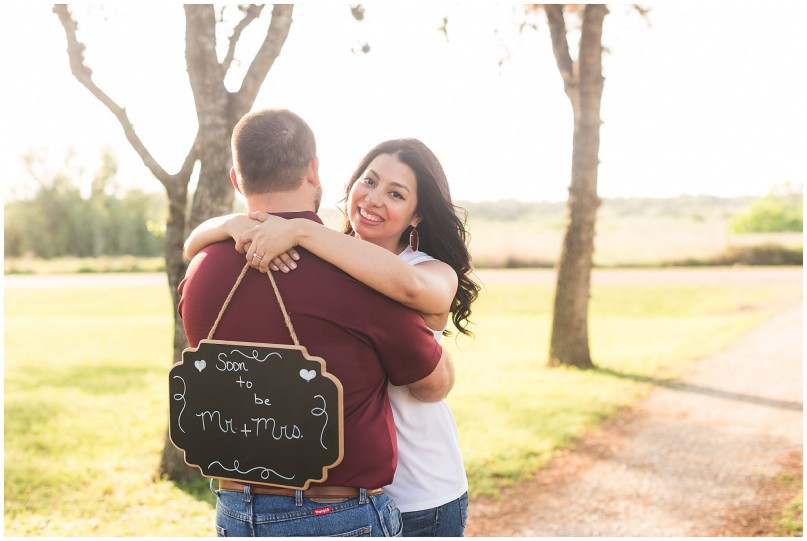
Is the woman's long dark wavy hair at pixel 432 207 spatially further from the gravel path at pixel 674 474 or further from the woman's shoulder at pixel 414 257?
the gravel path at pixel 674 474

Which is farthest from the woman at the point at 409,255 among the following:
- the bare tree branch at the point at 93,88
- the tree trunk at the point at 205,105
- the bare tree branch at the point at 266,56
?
the bare tree branch at the point at 93,88

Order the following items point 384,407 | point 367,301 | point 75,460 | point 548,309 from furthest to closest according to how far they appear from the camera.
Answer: point 548,309, point 75,460, point 384,407, point 367,301

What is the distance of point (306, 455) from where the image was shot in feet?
5.92

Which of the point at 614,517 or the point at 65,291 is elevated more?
the point at 614,517

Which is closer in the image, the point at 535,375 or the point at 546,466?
the point at 546,466

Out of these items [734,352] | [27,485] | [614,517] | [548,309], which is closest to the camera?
[614,517]

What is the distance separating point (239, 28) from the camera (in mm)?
5543

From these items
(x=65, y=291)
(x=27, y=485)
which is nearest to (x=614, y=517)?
(x=27, y=485)

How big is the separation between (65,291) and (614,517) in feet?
94.7

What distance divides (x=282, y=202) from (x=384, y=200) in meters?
0.49

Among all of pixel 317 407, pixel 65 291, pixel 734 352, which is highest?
pixel 317 407

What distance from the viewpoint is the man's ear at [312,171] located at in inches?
75.8

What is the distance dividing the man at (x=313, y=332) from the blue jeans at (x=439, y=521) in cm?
13

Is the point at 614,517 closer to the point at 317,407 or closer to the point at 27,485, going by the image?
the point at 317,407
